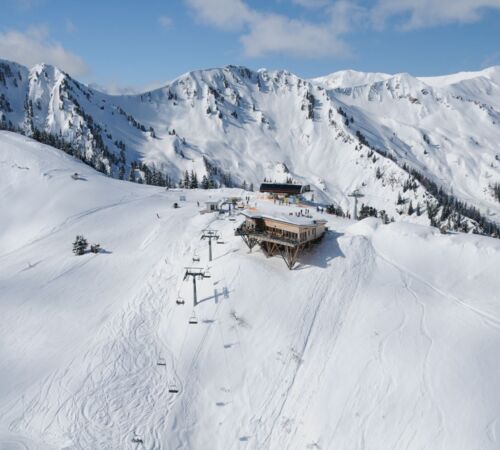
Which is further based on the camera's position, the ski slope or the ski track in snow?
the ski slope

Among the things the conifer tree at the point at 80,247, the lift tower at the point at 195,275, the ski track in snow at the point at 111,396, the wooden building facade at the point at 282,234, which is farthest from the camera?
the conifer tree at the point at 80,247

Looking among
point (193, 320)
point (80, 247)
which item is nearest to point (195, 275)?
point (193, 320)

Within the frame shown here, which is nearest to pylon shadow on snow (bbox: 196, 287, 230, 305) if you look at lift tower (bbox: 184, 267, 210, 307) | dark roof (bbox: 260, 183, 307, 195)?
lift tower (bbox: 184, 267, 210, 307)

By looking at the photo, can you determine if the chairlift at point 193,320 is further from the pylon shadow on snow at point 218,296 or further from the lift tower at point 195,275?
the pylon shadow on snow at point 218,296

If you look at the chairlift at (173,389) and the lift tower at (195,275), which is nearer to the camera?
the chairlift at (173,389)

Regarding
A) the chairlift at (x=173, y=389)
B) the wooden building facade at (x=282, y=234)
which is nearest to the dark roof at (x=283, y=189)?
the wooden building facade at (x=282, y=234)

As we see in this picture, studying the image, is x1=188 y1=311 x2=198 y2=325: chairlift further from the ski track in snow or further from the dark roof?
the dark roof

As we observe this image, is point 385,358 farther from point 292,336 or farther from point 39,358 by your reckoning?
point 39,358

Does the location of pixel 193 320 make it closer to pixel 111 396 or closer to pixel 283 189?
pixel 111 396

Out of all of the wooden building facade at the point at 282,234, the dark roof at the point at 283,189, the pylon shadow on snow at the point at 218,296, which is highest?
the dark roof at the point at 283,189

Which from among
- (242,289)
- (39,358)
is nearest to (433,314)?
(242,289)
